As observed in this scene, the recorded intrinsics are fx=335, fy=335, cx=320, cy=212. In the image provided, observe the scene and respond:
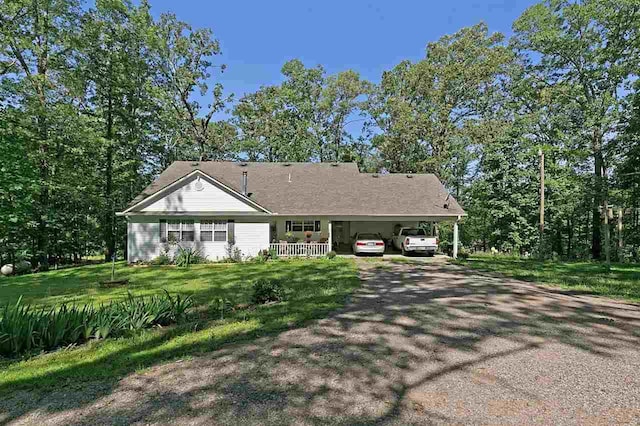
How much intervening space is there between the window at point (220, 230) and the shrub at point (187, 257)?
1.18 meters

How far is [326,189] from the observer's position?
21828mm

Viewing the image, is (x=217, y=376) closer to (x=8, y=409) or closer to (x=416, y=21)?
(x=8, y=409)

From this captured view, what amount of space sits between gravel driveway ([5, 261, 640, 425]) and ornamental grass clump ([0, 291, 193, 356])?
1.92m

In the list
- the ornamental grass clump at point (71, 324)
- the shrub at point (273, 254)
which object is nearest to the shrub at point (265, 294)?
the ornamental grass clump at point (71, 324)

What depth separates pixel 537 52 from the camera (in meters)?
27.1

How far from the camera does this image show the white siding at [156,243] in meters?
17.7

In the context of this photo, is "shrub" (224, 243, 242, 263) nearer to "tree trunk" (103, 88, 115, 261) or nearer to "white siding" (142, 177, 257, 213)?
"white siding" (142, 177, 257, 213)

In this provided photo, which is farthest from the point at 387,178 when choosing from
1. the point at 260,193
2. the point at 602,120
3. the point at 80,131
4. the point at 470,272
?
the point at 80,131

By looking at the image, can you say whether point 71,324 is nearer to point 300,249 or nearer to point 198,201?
point 198,201

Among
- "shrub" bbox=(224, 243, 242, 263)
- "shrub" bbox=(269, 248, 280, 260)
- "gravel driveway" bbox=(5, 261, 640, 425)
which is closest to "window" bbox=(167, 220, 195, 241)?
"shrub" bbox=(224, 243, 242, 263)

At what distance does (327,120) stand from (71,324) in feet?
106

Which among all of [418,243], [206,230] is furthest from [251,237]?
[418,243]

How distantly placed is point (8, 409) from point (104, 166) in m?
24.7

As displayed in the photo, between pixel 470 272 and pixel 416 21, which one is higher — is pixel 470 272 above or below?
below
